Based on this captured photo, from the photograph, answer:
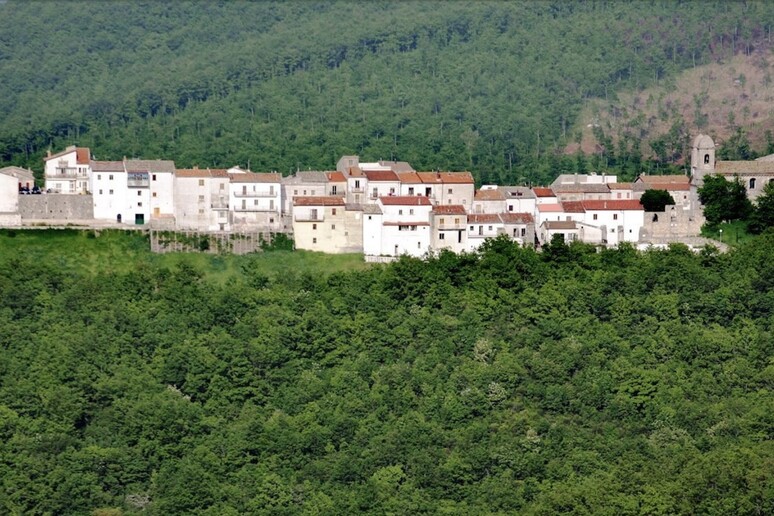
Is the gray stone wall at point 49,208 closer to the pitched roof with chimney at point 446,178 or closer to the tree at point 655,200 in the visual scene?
the pitched roof with chimney at point 446,178

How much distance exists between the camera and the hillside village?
81812 millimetres

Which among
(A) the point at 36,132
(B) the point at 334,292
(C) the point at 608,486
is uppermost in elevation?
(A) the point at 36,132

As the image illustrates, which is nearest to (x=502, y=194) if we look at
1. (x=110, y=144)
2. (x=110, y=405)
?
(x=110, y=405)

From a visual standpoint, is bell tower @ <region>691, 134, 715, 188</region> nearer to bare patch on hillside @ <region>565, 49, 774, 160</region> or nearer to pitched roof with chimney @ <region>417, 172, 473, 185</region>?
pitched roof with chimney @ <region>417, 172, 473, 185</region>

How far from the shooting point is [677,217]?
8400cm

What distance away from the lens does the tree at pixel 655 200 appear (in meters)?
84.1

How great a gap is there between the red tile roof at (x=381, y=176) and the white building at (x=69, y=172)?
12245 millimetres

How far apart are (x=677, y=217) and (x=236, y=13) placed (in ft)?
250

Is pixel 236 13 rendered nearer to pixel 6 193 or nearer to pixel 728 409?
pixel 6 193

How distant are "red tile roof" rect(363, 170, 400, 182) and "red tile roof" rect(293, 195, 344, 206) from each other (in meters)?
2.94

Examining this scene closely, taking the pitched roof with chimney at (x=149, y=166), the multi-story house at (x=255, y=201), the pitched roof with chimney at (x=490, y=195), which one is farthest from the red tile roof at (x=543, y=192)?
the pitched roof with chimney at (x=149, y=166)

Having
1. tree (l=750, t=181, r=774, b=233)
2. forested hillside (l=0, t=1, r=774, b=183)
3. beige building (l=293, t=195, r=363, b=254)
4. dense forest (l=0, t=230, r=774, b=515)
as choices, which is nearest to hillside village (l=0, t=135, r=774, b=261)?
beige building (l=293, t=195, r=363, b=254)

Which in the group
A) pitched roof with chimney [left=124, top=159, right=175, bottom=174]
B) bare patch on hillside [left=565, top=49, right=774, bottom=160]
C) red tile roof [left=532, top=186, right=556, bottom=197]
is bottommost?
red tile roof [left=532, top=186, right=556, bottom=197]

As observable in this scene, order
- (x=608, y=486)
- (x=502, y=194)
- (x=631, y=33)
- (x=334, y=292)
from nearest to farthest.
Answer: (x=608, y=486)
(x=334, y=292)
(x=502, y=194)
(x=631, y=33)
